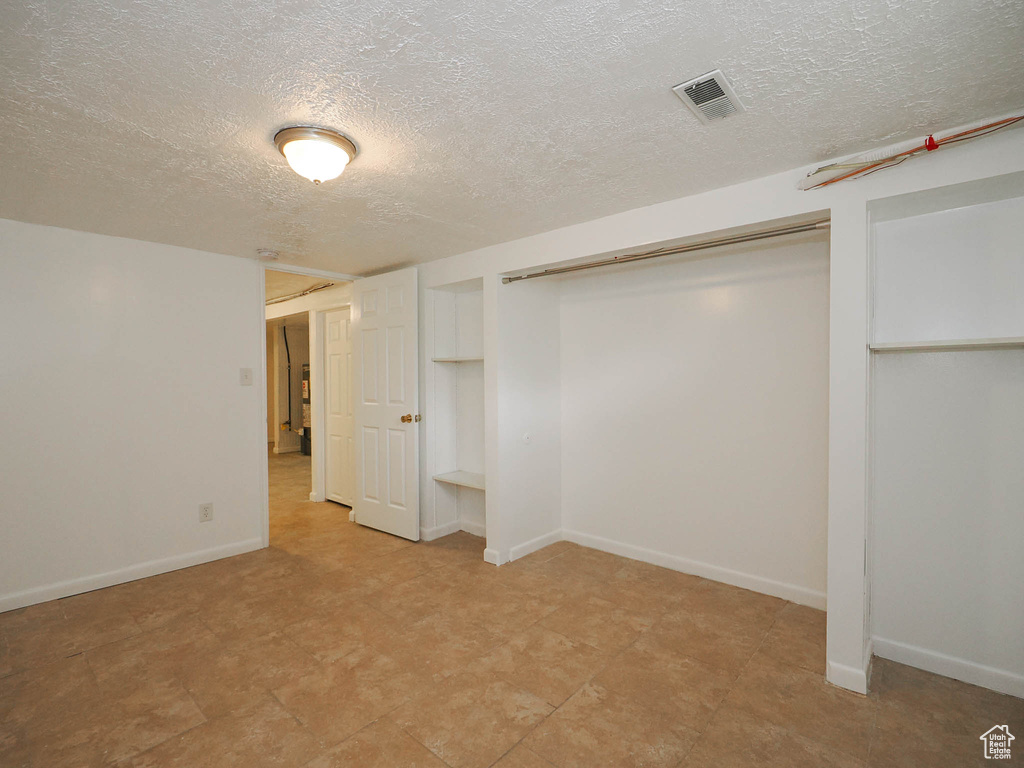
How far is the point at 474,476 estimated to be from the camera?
4.15m

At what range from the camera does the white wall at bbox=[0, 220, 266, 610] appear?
3037 millimetres

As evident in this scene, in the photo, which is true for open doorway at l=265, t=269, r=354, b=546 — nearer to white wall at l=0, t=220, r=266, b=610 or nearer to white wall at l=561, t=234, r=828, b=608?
white wall at l=0, t=220, r=266, b=610

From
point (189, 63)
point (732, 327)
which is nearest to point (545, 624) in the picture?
point (732, 327)

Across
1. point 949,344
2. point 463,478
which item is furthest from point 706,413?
point 463,478

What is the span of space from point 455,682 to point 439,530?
6.66 ft

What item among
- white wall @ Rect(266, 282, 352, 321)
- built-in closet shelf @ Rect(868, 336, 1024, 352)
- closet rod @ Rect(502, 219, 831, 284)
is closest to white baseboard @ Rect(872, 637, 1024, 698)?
built-in closet shelf @ Rect(868, 336, 1024, 352)

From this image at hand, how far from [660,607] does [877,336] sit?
1.84 meters

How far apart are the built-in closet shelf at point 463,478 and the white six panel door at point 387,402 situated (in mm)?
230

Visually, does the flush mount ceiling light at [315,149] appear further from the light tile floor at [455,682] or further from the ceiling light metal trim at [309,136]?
the light tile floor at [455,682]

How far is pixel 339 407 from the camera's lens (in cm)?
525

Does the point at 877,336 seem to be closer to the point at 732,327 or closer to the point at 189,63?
the point at 732,327

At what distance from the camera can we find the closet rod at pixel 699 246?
2.44 metres

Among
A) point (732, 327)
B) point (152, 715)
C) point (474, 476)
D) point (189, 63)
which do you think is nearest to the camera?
point (189, 63)

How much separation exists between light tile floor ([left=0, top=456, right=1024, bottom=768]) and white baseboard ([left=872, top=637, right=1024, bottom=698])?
5 cm
